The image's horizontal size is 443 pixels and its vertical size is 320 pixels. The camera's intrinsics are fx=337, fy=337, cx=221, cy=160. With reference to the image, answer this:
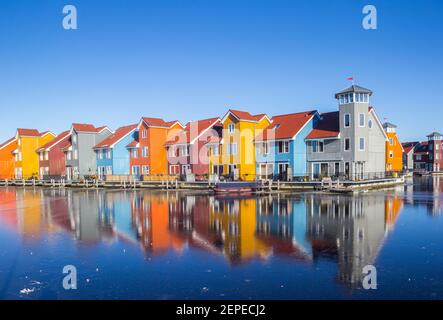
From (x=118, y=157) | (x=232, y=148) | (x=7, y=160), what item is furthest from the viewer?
(x=7, y=160)

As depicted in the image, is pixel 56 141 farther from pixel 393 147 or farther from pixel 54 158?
pixel 393 147

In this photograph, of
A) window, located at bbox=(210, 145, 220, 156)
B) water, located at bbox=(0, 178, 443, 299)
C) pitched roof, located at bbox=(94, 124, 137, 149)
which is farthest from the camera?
pitched roof, located at bbox=(94, 124, 137, 149)

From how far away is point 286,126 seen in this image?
48.2m

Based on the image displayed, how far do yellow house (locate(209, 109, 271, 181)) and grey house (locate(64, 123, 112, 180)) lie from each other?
27613 millimetres

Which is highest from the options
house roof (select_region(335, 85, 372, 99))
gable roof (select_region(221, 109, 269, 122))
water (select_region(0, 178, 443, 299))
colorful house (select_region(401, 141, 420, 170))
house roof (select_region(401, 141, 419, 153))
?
house roof (select_region(335, 85, 372, 99))

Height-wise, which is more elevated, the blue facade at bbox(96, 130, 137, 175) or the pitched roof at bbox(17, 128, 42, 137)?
the pitched roof at bbox(17, 128, 42, 137)

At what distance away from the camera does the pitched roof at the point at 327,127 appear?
144 ft

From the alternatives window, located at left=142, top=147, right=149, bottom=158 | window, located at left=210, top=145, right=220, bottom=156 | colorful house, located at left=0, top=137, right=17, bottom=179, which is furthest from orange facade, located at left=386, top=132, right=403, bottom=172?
colorful house, located at left=0, top=137, right=17, bottom=179

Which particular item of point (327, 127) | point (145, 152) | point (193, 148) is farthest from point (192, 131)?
point (327, 127)

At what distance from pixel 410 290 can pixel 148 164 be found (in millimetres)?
49711

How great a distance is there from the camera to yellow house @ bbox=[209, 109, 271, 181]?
47781 millimetres

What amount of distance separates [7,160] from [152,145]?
44411 mm

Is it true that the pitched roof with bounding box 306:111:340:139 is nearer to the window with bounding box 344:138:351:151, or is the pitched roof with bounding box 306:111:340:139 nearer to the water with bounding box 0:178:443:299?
the window with bounding box 344:138:351:151
